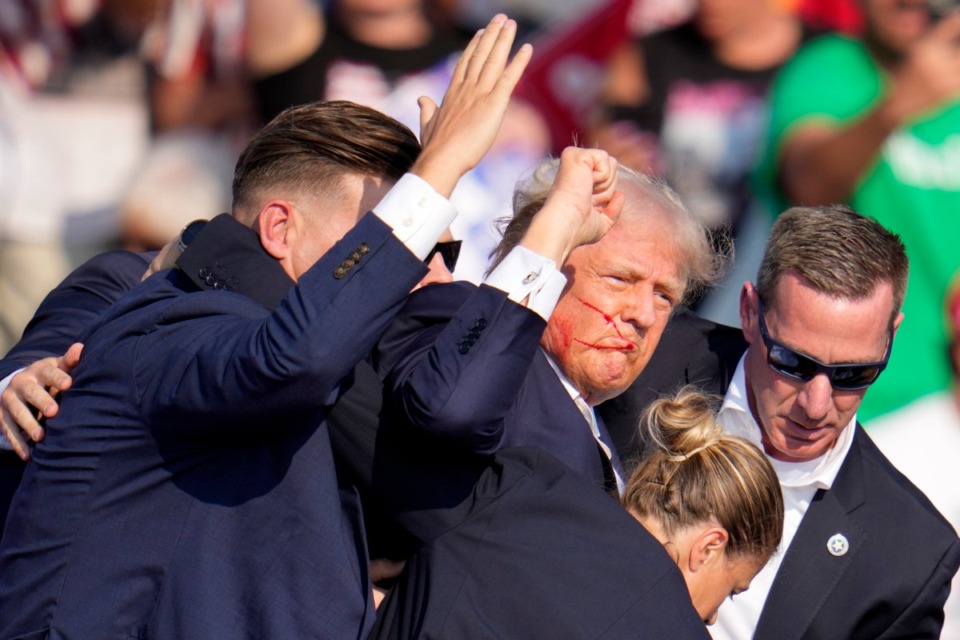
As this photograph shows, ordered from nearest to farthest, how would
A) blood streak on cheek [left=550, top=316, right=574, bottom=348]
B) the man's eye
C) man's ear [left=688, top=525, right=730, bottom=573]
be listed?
man's ear [left=688, top=525, right=730, bottom=573]
blood streak on cheek [left=550, top=316, right=574, bottom=348]
the man's eye

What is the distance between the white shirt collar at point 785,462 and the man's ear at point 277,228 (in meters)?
1.47

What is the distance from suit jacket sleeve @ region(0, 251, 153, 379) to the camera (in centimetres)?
302

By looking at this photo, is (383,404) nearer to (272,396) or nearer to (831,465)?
(272,396)

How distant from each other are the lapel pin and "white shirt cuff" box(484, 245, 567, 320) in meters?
1.48

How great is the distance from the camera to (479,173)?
5641 millimetres

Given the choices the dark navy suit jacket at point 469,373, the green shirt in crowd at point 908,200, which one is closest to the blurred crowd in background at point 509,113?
the green shirt in crowd at point 908,200

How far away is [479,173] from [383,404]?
3427mm

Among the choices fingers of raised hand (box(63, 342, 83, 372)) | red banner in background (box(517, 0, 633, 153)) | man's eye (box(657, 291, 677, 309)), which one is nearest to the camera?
fingers of raised hand (box(63, 342, 83, 372))

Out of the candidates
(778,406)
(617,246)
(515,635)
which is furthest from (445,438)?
(778,406)

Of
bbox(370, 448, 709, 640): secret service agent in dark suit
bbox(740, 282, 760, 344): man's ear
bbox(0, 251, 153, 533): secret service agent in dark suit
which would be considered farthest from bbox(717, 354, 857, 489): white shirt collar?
bbox(0, 251, 153, 533): secret service agent in dark suit

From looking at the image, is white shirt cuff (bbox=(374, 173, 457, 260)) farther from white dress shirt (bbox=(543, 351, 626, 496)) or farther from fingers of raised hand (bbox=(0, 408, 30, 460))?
fingers of raised hand (bbox=(0, 408, 30, 460))

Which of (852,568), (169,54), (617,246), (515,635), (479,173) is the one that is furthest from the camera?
(169,54)

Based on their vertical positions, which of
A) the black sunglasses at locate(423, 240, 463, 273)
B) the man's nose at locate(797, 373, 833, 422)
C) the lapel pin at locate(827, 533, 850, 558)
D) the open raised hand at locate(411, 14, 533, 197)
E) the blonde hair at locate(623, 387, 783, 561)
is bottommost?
the lapel pin at locate(827, 533, 850, 558)

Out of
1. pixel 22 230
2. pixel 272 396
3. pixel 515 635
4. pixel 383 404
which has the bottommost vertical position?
pixel 22 230
